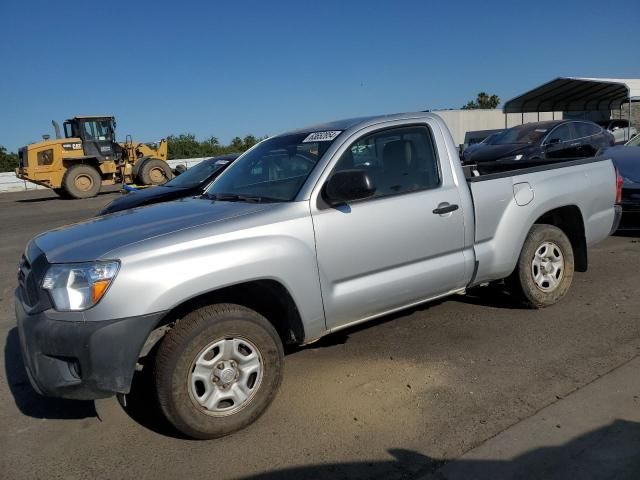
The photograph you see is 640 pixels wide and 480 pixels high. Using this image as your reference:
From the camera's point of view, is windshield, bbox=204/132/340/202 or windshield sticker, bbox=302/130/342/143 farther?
windshield sticker, bbox=302/130/342/143

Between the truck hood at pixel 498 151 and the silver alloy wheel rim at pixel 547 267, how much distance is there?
24.8 ft

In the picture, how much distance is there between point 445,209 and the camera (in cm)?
411

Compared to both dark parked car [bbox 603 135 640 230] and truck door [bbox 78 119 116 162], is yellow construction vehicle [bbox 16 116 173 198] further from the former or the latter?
dark parked car [bbox 603 135 640 230]

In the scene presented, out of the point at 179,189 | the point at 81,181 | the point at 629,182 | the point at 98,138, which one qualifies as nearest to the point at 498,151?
the point at 629,182

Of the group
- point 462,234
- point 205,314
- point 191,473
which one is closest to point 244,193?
point 205,314

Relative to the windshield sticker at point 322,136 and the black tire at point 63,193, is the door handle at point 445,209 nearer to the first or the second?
the windshield sticker at point 322,136

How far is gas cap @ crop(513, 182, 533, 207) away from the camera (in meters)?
4.65

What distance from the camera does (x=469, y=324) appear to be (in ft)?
15.8

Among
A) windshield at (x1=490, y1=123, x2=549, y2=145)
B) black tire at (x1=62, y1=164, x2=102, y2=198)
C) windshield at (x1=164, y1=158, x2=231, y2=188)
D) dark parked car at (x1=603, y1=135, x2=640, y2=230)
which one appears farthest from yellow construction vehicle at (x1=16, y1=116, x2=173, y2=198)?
dark parked car at (x1=603, y1=135, x2=640, y2=230)

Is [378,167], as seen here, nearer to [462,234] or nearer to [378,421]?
[462,234]

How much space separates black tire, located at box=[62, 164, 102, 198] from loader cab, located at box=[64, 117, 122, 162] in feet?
2.37

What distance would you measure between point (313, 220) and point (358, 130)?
90 cm

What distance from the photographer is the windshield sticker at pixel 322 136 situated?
3.99 m

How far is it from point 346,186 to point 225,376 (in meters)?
1.38
